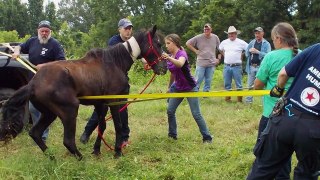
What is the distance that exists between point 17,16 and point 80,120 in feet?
176

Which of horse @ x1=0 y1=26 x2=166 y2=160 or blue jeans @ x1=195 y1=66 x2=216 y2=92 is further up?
horse @ x1=0 y1=26 x2=166 y2=160

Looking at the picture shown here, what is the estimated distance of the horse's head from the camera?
6.06 m

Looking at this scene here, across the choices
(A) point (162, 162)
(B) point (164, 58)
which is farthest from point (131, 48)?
(A) point (162, 162)

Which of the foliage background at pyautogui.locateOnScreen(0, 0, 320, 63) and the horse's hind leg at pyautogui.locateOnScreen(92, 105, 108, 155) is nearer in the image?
the horse's hind leg at pyautogui.locateOnScreen(92, 105, 108, 155)

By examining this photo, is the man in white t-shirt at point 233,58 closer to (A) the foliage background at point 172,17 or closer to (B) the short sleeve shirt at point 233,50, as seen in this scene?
(B) the short sleeve shirt at point 233,50

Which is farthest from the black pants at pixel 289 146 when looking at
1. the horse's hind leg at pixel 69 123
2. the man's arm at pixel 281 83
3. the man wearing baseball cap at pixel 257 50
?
the man wearing baseball cap at pixel 257 50

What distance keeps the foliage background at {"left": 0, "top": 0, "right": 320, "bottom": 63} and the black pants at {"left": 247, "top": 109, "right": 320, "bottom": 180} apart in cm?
2241

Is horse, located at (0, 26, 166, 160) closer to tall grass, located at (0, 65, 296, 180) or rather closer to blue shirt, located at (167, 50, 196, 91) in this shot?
blue shirt, located at (167, 50, 196, 91)

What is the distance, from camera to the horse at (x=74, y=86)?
5156 mm

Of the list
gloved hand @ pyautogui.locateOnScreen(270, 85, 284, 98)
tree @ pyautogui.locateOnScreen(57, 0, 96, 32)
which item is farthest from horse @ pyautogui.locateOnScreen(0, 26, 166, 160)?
tree @ pyautogui.locateOnScreen(57, 0, 96, 32)

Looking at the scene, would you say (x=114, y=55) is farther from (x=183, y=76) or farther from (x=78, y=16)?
(x=78, y=16)

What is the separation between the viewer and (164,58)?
6.11 m

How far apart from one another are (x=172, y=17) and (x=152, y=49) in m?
39.9

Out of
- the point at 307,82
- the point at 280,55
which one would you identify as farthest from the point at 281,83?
the point at 280,55
